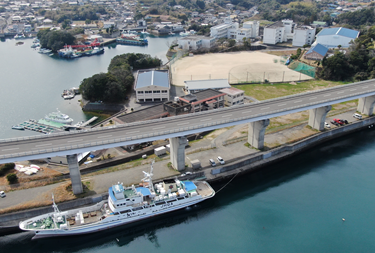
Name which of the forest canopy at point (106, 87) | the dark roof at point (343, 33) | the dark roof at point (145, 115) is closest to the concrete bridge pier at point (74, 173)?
the dark roof at point (145, 115)

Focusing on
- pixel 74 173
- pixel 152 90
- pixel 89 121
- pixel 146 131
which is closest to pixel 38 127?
pixel 89 121

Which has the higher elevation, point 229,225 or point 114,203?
point 114,203

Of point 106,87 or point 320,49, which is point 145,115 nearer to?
point 106,87

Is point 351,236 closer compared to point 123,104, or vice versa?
point 351,236

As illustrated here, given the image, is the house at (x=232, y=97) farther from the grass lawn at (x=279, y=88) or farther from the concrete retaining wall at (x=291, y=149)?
the concrete retaining wall at (x=291, y=149)

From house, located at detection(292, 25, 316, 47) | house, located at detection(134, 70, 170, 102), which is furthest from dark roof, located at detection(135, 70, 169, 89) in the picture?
house, located at detection(292, 25, 316, 47)

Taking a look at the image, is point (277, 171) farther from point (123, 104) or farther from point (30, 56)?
point (30, 56)

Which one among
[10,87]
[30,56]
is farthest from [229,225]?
[30,56]
